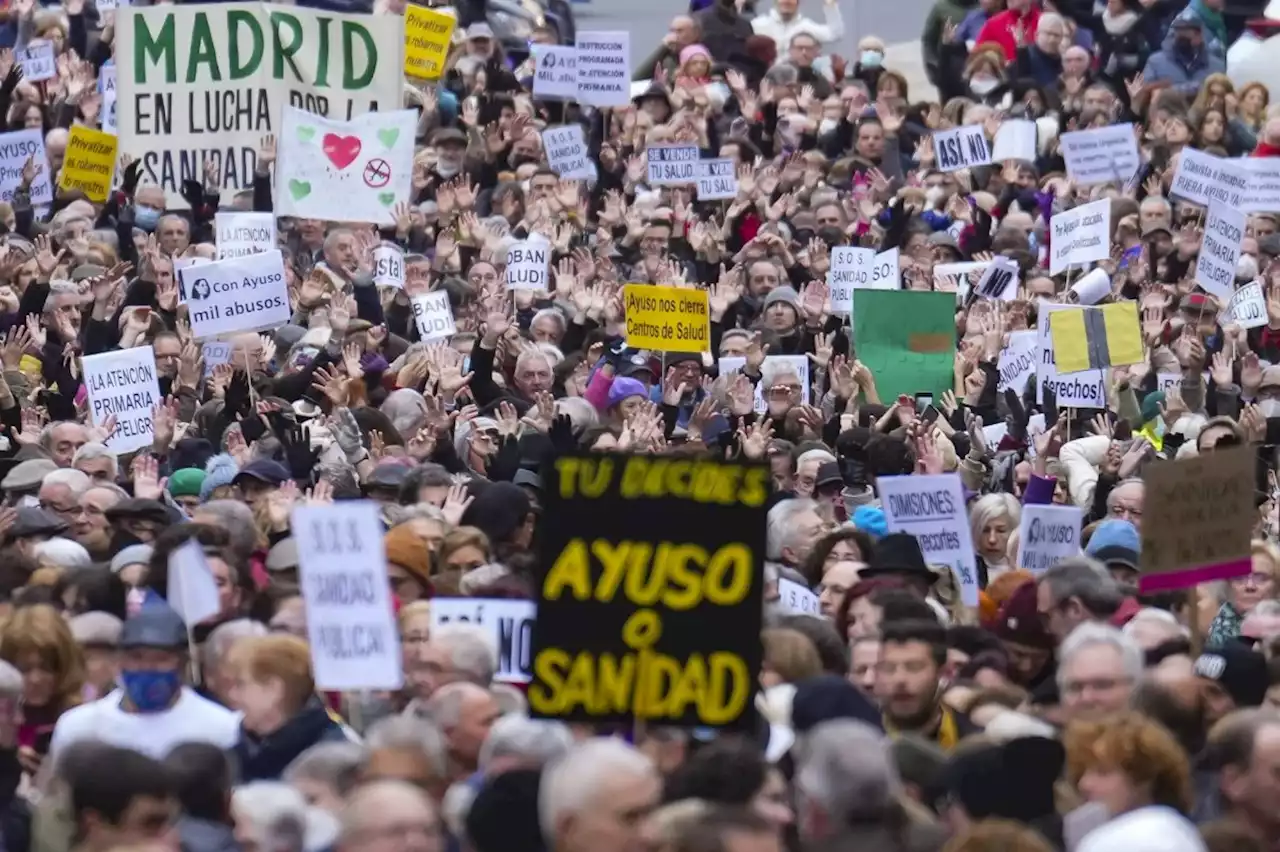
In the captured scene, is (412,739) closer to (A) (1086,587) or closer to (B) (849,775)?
(B) (849,775)

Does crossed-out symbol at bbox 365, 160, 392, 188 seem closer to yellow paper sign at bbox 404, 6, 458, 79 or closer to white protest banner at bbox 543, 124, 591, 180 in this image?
white protest banner at bbox 543, 124, 591, 180

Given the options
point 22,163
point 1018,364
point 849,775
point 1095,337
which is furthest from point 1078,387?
point 849,775

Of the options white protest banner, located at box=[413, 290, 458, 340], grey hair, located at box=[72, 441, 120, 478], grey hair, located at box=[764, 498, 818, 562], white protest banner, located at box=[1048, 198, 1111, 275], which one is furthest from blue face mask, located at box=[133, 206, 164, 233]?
grey hair, located at box=[764, 498, 818, 562]

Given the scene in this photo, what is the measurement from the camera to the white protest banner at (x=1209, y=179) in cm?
1806

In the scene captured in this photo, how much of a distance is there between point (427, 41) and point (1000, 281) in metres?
5.59

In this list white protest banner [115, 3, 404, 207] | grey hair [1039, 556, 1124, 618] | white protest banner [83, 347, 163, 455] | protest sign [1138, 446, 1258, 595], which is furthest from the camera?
white protest banner [115, 3, 404, 207]

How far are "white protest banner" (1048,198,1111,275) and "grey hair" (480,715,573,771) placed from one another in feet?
36.5

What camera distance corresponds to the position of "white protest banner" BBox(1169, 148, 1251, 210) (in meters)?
18.1

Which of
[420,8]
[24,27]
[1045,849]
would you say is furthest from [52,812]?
[24,27]

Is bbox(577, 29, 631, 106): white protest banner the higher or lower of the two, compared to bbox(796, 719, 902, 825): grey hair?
higher

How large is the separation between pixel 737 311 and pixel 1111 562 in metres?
7.30

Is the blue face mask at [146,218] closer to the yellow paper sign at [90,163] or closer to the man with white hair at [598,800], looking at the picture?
the yellow paper sign at [90,163]

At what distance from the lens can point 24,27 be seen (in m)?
22.8

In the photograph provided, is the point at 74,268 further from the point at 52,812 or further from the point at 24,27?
the point at 52,812
